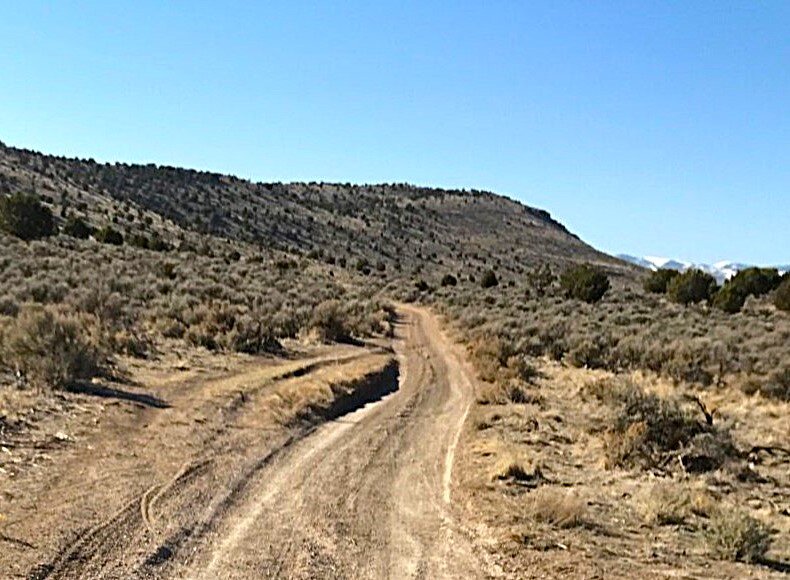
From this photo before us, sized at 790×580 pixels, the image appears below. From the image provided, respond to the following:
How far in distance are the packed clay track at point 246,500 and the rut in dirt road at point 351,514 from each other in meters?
0.02

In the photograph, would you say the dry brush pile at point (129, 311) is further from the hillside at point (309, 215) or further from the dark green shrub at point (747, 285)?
the hillside at point (309, 215)

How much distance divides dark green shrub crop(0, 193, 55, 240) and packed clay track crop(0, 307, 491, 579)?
38316 millimetres

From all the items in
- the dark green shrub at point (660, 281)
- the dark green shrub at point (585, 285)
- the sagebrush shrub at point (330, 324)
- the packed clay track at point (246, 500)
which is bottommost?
the packed clay track at point (246, 500)

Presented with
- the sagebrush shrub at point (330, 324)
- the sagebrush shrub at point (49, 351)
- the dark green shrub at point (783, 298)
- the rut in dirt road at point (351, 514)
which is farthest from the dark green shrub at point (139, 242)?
the rut in dirt road at point (351, 514)

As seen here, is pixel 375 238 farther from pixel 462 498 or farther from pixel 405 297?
pixel 462 498

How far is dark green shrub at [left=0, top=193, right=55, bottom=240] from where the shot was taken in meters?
48.4

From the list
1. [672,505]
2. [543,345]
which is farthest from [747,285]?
[672,505]

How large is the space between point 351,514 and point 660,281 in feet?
216

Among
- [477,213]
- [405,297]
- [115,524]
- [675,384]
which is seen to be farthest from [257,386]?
[477,213]

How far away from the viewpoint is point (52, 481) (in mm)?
8719

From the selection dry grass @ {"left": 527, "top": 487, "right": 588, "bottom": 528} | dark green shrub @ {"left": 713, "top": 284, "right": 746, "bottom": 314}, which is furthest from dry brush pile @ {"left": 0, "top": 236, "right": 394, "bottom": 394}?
dark green shrub @ {"left": 713, "top": 284, "right": 746, "bottom": 314}

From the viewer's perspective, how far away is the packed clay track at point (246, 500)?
7129 mm

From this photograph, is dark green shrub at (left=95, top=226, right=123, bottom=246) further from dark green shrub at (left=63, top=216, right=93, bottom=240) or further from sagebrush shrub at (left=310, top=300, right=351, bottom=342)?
sagebrush shrub at (left=310, top=300, right=351, bottom=342)

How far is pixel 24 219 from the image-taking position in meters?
49.2
